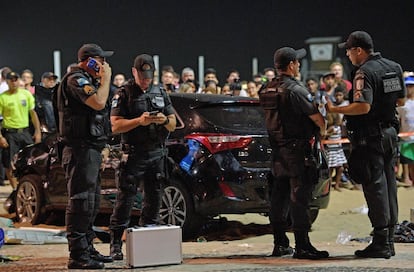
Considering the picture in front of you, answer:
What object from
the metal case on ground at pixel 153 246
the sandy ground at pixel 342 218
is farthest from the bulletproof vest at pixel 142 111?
the sandy ground at pixel 342 218

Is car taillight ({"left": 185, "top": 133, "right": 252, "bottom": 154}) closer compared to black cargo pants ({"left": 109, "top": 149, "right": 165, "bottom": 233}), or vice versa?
black cargo pants ({"left": 109, "top": 149, "right": 165, "bottom": 233})

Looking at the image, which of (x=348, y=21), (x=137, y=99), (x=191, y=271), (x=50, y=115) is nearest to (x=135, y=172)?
(x=137, y=99)

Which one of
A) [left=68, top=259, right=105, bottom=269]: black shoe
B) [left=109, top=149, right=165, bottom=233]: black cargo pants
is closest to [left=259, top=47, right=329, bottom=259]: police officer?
[left=109, top=149, right=165, bottom=233]: black cargo pants

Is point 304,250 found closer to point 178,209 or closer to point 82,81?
point 178,209

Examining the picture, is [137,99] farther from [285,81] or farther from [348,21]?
[348,21]

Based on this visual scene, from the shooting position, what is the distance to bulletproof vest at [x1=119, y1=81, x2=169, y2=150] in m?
6.46

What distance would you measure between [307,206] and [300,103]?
877 mm

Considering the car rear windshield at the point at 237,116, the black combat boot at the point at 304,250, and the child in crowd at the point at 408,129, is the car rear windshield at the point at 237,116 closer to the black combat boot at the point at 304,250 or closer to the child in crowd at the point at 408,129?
the black combat boot at the point at 304,250

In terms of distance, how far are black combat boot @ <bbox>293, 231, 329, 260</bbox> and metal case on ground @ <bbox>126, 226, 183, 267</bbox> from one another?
1.02 m

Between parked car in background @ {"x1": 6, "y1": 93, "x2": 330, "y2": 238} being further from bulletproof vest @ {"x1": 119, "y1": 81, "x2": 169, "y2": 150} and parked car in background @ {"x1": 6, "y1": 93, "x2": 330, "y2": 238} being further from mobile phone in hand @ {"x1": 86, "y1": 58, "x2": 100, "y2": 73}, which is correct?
mobile phone in hand @ {"x1": 86, "y1": 58, "x2": 100, "y2": 73}

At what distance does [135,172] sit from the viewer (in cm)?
646

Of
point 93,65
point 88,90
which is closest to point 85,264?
point 88,90

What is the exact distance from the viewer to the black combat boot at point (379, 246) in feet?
20.7

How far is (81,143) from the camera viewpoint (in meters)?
5.89
